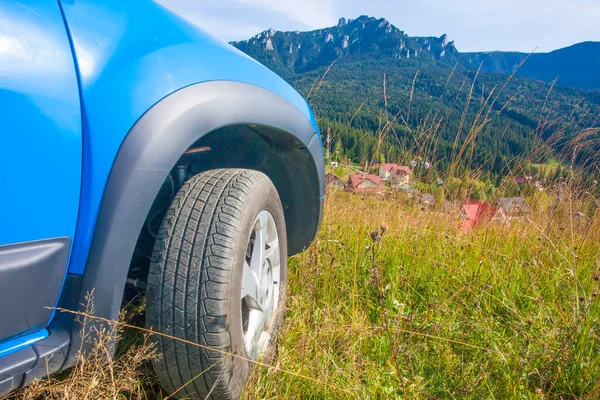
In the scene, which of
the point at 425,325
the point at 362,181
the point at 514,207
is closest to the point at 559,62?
the point at 514,207

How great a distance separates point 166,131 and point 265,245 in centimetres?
59

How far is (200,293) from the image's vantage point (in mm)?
980

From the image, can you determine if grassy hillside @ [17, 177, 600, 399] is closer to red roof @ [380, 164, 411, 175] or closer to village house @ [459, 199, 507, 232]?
village house @ [459, 199, 507, 232]

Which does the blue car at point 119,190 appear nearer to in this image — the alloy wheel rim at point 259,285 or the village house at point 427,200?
the alloy wheel rim at point 259,285

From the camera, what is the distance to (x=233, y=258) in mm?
1023

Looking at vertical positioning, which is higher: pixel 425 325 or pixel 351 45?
pixel 351 45

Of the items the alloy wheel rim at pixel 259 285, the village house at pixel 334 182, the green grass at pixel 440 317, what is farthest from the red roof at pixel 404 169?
the alloy wheel rim at pixel 259 285

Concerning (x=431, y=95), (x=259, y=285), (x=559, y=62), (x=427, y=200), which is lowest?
(x=427, y=200)

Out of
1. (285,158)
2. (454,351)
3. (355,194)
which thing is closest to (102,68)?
(285,158)

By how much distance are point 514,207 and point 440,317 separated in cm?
188

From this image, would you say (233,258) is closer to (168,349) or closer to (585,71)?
(168,349)

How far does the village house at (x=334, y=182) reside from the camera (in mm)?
3558

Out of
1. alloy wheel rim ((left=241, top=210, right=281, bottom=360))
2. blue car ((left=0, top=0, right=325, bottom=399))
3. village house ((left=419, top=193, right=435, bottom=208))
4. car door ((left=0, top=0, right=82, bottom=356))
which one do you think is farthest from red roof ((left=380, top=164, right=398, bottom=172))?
car door ((left=0, top=0, right=82, bottom=356))

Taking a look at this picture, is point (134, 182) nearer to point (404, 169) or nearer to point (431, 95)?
point (404, 169)
